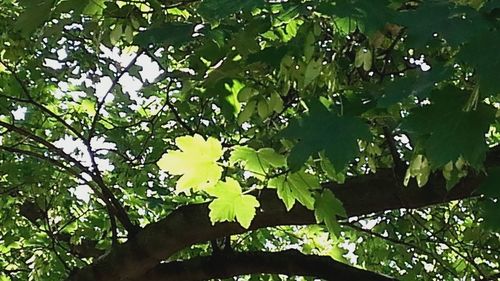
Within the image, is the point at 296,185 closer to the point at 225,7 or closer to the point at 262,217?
the point at 225,7

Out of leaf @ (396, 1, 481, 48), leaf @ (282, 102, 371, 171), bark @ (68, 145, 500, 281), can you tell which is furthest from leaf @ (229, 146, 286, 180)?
bark @ (68, 145, 500, 281)

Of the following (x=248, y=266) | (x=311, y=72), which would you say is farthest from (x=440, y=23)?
(x=248, y=266)

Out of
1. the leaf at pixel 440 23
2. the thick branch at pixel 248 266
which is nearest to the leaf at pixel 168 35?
the leaf at pixel 440 23

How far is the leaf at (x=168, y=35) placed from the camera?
183cm

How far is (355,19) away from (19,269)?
10.3 ft

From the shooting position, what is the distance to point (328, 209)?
1.94 metres

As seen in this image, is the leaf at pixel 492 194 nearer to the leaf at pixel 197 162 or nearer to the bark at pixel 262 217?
the leaf at pixel 197 162

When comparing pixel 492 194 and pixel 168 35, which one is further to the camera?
pixel 168 35

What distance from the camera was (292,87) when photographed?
2.01 m

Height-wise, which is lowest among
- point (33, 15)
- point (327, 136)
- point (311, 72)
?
point (327, 136)

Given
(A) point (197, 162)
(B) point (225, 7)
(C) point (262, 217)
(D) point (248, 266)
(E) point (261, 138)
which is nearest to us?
(B) point (225, 7)

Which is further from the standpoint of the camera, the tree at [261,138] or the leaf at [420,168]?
the leaf at [420,168]

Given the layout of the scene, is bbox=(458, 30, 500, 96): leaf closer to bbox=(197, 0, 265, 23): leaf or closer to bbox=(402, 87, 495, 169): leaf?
bbox=(402, 87, 495, 169): leaf

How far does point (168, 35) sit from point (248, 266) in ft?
6.01
